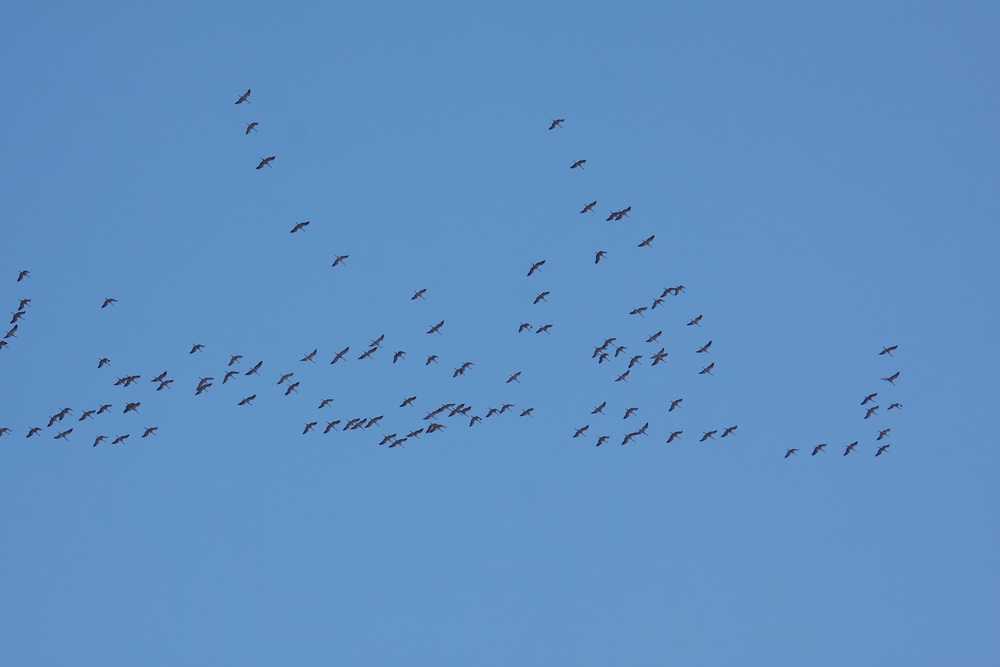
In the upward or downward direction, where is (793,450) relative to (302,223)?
downward

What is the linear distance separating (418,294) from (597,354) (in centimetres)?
1322

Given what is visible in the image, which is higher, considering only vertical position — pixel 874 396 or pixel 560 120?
pixel 560 120

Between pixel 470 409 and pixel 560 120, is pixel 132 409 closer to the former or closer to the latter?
pixel 470 409

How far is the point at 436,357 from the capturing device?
96.4 m

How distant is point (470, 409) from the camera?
334 feet

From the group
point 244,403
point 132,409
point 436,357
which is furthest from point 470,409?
point 132,409

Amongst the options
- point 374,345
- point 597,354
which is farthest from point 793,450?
point 374,345

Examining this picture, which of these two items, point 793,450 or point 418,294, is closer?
point 418,294

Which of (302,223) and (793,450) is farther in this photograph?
(793,450)

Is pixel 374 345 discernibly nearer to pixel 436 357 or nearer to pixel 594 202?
pixel 436 357

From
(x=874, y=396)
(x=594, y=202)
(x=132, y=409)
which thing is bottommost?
(x=132, y=409)

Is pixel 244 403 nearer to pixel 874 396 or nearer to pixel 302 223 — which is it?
pixel 302 223

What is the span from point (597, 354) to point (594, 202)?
10792mm

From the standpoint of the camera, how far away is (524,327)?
102188 millimetres
